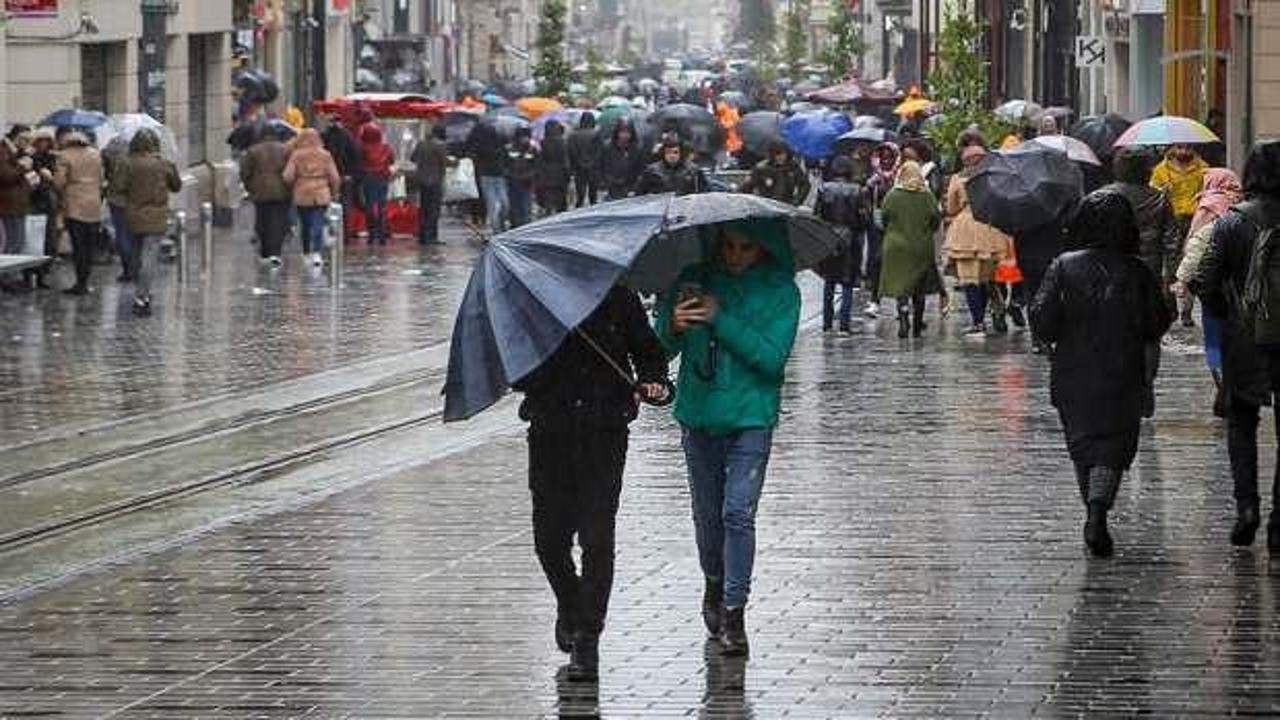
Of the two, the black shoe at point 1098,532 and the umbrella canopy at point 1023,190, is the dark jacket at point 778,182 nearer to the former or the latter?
the umbrella canopy at point 1023,190

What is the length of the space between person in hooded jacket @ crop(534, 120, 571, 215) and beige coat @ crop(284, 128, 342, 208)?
6.87 m

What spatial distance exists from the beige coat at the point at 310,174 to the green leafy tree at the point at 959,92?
680 cm

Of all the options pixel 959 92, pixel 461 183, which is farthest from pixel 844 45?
pixel 959 92

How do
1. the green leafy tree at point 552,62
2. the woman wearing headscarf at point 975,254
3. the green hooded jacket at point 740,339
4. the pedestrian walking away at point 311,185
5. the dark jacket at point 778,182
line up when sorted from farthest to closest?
the green leafy tree at point 552,62
the pedestrian walking away at point 311,185
the dark jacket at point 778,182
the woman wearing headscarf at point 975,254
the green hooded jacket at point 740,339

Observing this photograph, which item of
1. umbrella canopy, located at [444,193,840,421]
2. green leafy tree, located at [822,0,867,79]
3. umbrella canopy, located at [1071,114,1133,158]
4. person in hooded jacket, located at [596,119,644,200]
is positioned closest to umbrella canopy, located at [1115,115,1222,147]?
umbrella canopy, located at [1071,114,1133,158]

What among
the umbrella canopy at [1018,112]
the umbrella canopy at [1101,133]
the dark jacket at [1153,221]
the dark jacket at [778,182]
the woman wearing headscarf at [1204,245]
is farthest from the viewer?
the umbrella canopy at [1018,112]

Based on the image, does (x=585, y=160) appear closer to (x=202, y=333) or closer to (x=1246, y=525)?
(x=202, y=333)

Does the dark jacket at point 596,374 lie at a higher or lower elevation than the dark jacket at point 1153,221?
lower

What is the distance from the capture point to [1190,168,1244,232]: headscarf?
854 inches

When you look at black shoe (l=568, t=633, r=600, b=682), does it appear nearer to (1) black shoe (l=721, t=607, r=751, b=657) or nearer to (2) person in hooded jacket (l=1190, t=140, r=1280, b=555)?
(1) black shoe (l=721, t=607, r=751, b=657)

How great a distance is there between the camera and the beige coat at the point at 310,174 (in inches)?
1481

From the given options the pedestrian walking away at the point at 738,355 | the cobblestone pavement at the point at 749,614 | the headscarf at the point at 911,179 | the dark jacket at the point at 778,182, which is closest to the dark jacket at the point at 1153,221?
the cobblestone pavement at the point at 749,614

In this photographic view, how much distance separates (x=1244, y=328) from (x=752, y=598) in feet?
8.54

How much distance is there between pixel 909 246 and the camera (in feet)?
89.5
